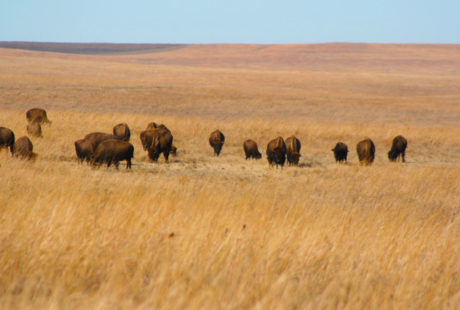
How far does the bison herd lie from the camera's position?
1315 centimetres

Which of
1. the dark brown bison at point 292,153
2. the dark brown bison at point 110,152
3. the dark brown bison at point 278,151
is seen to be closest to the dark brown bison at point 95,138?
the dark brown bison at point 110,152

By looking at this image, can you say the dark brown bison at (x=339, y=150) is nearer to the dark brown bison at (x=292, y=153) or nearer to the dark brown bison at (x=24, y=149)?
the dark brown bison at (x=292, y=153)

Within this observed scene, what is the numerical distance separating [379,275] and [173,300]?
189cm

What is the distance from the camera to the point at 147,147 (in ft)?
52.9

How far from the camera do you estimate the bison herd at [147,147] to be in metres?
13.1

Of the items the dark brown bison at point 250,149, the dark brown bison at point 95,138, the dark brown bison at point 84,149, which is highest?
the dark brown bison at point 95,138

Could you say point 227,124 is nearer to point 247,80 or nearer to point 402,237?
point 402,237

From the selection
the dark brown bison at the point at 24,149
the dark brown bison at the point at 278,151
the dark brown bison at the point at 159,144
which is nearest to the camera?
the dark brown bison at the point at 24,149

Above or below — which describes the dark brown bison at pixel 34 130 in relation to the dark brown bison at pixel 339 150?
above

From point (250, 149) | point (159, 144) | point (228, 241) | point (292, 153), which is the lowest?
point (250, 149)

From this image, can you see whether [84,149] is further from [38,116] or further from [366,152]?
[366,152]

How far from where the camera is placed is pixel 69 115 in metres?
24.5

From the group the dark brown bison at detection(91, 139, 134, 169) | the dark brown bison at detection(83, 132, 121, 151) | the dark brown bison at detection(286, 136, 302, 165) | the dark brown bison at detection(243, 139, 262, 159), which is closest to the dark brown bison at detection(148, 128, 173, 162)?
the dark brown bison at detection(83, 132, 121, 151)

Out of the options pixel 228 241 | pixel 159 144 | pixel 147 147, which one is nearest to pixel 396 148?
pixel 159 144
